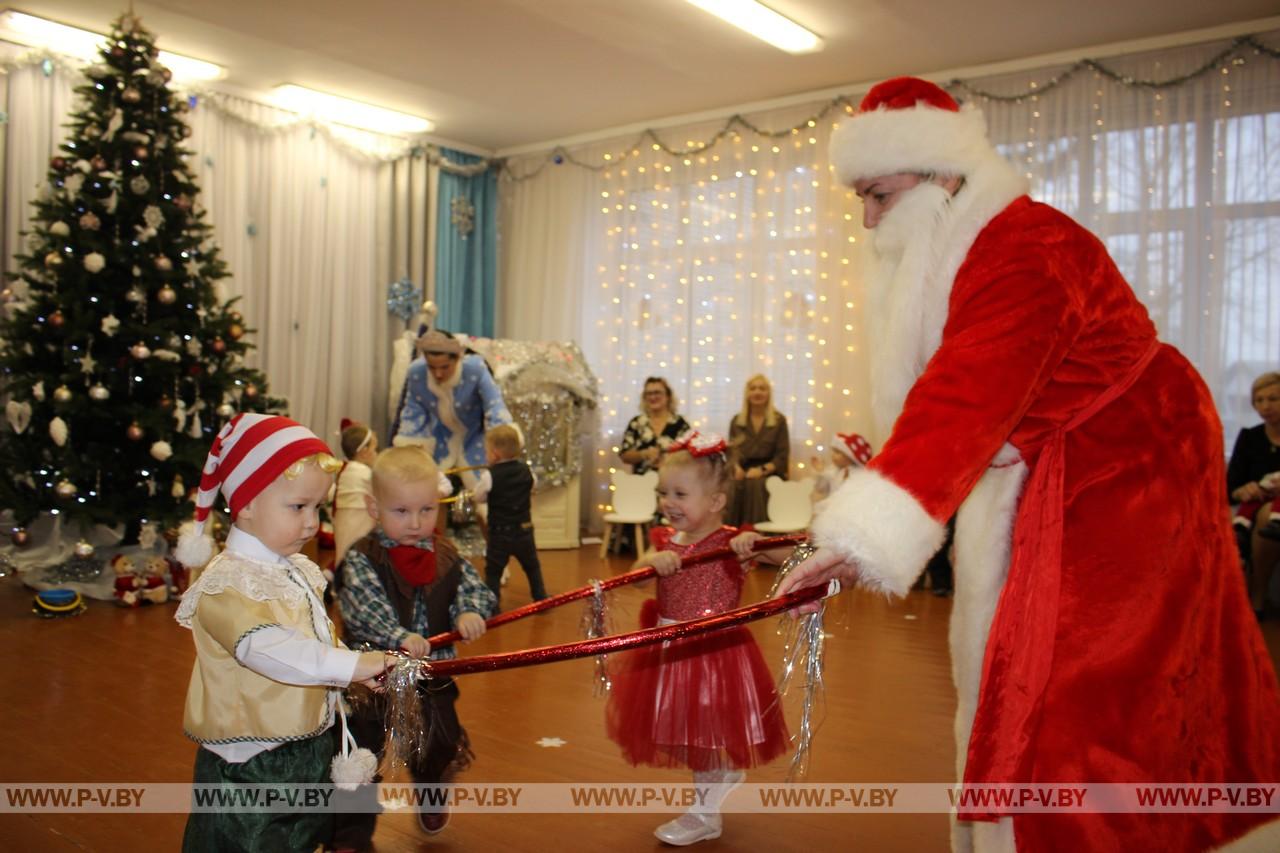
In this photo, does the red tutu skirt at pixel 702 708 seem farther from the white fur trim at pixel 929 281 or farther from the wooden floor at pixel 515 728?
the white fur trim at pixel 929 281

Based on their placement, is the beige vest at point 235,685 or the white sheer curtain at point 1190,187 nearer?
the beige vest at point 235,685

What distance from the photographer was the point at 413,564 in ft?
8.02

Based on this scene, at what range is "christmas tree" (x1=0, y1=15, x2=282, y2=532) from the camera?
5.71 meters

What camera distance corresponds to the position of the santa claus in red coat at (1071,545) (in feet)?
5.14

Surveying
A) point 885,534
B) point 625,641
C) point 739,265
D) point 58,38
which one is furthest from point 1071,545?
point 58,38

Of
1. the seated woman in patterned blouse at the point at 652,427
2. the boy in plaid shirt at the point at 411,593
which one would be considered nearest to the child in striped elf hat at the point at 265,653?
the boy in plaid shirt at the point at 411,593

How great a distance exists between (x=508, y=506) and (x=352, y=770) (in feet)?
13.3

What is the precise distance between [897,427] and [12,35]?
7450 mm

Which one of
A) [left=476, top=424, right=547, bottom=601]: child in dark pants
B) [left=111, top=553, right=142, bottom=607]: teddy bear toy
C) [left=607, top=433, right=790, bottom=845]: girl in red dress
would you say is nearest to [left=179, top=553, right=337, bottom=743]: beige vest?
[left=607, top=433, right=790, bottom=845]: girl in red dress

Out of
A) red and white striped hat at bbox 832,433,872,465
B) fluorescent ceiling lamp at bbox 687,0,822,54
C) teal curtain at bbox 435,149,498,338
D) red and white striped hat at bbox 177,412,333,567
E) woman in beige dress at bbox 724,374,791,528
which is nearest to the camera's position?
red and white striped hat at bbox 177,412,333,567

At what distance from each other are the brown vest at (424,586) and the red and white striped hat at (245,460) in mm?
576

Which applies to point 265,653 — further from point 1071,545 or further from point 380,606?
point 1071,545

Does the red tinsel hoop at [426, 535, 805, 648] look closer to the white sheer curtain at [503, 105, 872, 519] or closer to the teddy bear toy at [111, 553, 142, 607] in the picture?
the teddy bear toy at [111, 553, 142, 607]

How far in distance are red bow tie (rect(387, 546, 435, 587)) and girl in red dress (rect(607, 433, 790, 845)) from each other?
0.61 m
